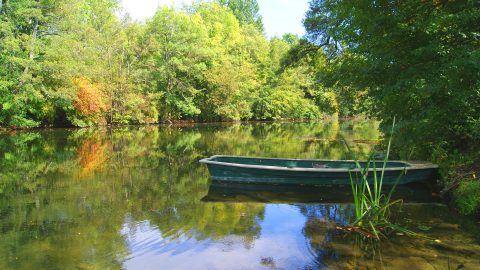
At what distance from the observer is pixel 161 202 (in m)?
8.55

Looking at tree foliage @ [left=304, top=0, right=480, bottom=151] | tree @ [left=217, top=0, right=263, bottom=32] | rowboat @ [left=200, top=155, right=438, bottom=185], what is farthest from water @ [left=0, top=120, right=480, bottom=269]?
tree @ [left=217, top=0, right=263, bottom=32]

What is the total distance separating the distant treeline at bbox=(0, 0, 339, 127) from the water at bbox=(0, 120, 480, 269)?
14.9 m

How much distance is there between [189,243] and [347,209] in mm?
3439

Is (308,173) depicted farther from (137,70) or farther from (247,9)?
(247,9)

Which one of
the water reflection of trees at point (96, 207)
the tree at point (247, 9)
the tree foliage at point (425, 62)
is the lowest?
A: the water reflection of trees at point (96, 207)

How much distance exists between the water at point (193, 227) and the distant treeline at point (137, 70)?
1489 cm

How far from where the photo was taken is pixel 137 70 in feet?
125

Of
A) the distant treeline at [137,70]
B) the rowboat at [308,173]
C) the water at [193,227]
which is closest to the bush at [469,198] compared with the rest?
the water at [193,227]

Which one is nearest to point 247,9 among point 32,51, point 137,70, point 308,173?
point 137,70

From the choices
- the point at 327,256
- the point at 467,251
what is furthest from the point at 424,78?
the point at 327,256

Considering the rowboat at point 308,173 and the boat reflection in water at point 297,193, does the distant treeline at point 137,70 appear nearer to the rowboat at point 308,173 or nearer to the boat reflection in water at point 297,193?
the rowboat at point 308,173

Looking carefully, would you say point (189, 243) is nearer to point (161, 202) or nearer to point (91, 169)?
point (161, 202)

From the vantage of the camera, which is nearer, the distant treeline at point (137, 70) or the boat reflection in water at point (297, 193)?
the boat reflection in water at point (297, 193)

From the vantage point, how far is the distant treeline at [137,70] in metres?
28.7
